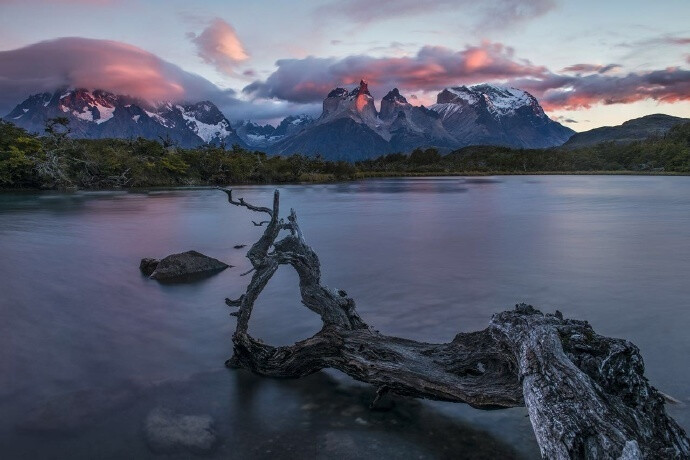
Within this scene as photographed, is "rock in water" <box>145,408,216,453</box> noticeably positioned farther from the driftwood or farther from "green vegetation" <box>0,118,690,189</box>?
"green vegetation" <box>0,118,690,189</box>

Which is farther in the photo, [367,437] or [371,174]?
[371,174]

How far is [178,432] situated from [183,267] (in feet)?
33.7

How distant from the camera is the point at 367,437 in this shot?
612 centimetres

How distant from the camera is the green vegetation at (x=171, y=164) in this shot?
59344mm

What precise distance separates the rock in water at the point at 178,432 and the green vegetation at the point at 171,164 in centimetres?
5996

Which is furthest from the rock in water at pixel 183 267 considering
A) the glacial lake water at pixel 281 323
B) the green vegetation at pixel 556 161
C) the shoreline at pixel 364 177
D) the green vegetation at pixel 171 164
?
the green vegetation at pixel 556 161

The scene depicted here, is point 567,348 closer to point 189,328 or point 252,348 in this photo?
point 252,348

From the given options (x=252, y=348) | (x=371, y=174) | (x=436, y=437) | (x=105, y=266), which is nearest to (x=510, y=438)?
(x=436, y=437)

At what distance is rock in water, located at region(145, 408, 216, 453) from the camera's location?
6086 millimetres

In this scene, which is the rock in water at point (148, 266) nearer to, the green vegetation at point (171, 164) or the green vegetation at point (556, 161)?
the green vegetation at point (171, 164)

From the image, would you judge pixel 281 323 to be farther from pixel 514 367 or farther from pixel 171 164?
pixel 171 164

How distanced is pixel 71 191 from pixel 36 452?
6485 cm

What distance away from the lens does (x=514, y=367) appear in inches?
225

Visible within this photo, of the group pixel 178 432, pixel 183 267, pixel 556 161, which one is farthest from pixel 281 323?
pixel 556 161
